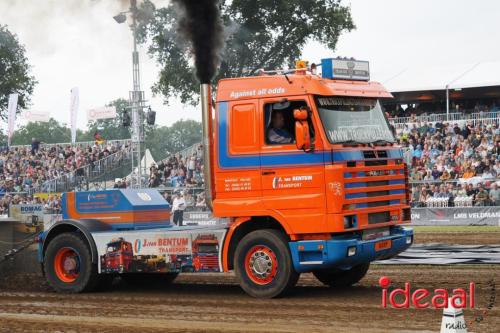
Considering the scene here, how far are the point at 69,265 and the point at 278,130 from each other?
13.0 ft

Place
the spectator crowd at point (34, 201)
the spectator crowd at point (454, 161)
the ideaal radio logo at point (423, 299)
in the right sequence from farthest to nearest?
the spectator crowd at point (34, 201) < the spectator crowd at point (454, 161) < the ideaal radio logo at point (423, 299)

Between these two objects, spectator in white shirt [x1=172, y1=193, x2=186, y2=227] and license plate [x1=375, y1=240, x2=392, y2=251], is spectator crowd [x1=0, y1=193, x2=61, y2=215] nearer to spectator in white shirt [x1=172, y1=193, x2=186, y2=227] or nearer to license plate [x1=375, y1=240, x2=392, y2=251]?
spectator in white shirt [x1=172, y1=193, x2=186, y2=227]

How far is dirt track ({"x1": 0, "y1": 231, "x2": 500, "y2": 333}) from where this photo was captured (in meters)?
8.84

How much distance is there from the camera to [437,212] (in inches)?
1040

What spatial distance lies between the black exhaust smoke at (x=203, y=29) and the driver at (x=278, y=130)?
6.44 feet

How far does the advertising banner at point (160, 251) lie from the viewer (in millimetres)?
11516

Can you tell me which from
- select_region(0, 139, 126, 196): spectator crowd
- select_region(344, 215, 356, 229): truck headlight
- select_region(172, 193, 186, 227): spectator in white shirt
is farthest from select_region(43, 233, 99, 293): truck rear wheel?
select_region(0, 139, 126, 196): spectator crowd

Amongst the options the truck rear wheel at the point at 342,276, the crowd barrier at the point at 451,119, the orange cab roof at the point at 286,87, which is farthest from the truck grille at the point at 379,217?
the crowd barrier at the point at 451,119

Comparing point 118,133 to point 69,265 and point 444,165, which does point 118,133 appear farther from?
point 69,265

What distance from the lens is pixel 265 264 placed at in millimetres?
11039

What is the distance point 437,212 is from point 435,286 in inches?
593

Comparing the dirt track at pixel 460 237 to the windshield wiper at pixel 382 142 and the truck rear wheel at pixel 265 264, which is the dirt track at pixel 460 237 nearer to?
the windshield wiper at pixel 382 142

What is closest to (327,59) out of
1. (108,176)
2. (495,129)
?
(495,129)

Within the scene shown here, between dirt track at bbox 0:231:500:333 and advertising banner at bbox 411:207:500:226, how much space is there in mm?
11792
